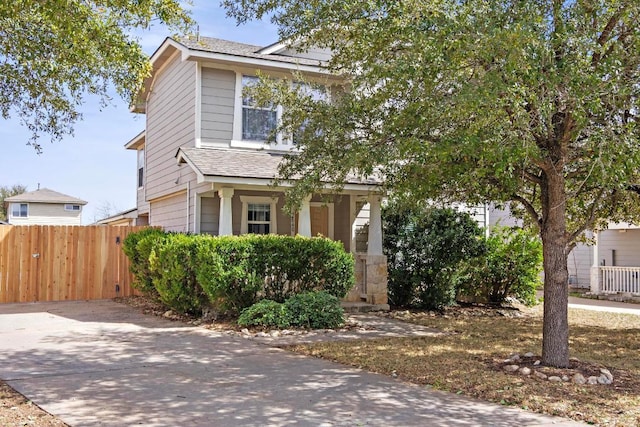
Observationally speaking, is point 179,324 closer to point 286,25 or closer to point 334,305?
point 334,305

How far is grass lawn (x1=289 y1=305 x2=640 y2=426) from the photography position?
6.02 metres

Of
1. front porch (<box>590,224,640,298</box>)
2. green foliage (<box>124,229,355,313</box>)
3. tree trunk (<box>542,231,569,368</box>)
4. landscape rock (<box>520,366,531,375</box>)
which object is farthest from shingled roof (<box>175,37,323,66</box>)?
front porch (<box>590,224,640,298</box>)

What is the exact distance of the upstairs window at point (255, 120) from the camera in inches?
580

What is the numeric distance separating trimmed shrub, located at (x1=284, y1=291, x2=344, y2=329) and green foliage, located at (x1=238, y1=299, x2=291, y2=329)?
5.4 inches

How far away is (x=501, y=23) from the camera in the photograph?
6.77m

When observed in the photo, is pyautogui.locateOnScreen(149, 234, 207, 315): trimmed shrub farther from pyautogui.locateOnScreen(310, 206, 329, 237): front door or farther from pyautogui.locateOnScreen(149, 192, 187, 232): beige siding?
pyautogui.locateOnScreen(310, 206, 329, 237): front door

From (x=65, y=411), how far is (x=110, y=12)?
481 cm

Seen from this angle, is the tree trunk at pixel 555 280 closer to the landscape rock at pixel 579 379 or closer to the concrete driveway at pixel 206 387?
the landscape rock at pixel 579 379

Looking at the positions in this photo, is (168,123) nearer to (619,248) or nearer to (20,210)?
(619,248)

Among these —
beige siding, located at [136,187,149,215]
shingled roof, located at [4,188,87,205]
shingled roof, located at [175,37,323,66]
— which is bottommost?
beige siding, located at [136,187,149,215]

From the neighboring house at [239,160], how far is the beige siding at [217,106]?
0.02 m

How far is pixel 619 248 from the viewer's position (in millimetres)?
22625

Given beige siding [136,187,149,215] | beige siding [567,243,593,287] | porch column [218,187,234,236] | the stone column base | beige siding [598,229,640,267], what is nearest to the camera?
porch column [218,187,234,236]

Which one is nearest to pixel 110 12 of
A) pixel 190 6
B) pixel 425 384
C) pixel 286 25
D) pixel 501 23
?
pixel 190 6
